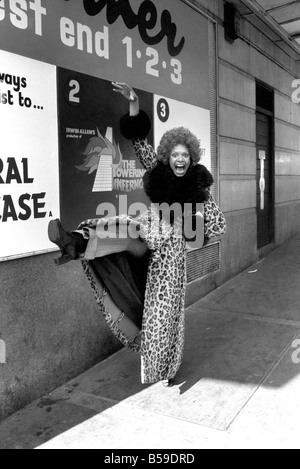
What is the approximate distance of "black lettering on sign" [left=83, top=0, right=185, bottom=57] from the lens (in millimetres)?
3760

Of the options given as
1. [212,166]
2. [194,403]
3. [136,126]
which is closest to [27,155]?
[136,126]

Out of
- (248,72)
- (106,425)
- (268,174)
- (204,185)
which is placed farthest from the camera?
(268,174)

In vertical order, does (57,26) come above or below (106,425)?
above

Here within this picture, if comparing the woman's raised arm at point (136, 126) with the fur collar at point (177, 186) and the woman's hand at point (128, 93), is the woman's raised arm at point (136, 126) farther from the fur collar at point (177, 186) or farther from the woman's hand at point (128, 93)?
the fur collar at point (177, 186)

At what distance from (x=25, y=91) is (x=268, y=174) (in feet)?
19.8

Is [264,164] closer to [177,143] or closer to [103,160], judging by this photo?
[103,160]

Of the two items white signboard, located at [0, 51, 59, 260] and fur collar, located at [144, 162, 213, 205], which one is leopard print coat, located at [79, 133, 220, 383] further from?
white signboard, located at [0, 51, 59, 260]

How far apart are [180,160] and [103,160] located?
1.06m

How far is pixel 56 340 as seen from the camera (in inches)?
135

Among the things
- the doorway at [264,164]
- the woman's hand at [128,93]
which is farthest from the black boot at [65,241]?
the doorway at [264,164]

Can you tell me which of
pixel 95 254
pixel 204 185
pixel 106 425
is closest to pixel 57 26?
pixel 204 185

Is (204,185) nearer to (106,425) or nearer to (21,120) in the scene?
(21,120)

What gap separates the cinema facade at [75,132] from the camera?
304cm

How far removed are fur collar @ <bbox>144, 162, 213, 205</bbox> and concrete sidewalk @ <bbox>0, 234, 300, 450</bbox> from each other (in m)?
1.40
